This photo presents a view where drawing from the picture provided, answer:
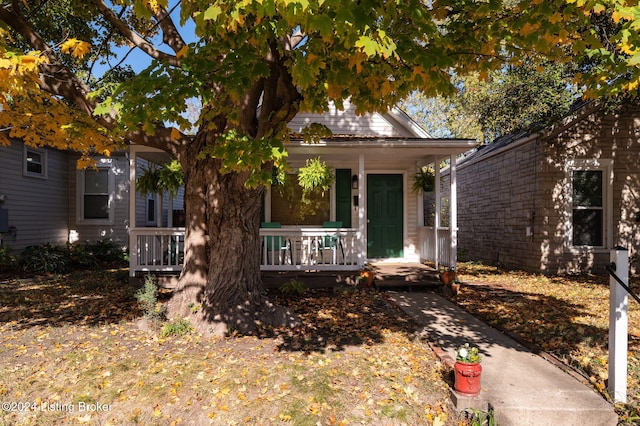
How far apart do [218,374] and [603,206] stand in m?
9.84

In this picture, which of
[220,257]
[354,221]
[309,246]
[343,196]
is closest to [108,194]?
[343,196]

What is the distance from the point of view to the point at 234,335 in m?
4.93

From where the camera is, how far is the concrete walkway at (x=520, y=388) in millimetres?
3101

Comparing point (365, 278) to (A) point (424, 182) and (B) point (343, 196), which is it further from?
(A) point (424, 182)

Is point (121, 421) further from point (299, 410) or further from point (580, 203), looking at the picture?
point (580, 203)

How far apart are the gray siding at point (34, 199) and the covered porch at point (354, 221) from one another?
14.1ft

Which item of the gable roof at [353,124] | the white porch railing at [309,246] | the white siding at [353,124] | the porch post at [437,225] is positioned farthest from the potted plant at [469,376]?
the white siding at [353,124]

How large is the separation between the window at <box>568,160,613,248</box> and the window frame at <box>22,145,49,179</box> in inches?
578

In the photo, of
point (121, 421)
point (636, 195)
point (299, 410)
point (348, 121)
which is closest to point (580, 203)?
point (636, 195)

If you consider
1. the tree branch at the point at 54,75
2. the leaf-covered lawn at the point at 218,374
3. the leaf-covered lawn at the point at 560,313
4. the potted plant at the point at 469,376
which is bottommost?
the leaf-covered lawn at the point at 218,374

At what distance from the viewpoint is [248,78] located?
3.95 m

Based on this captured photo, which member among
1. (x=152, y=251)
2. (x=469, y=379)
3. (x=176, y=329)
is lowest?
(x=176, y=329)

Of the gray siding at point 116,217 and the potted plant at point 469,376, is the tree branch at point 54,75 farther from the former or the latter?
the gray siding at point 116,217

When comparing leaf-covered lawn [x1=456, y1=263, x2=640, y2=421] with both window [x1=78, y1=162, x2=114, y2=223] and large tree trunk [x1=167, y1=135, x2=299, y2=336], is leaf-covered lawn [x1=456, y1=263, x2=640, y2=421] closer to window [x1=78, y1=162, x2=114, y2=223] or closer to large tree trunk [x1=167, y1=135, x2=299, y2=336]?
large tree trunk [x1=167, y1=135, x2=299, y2=336]
